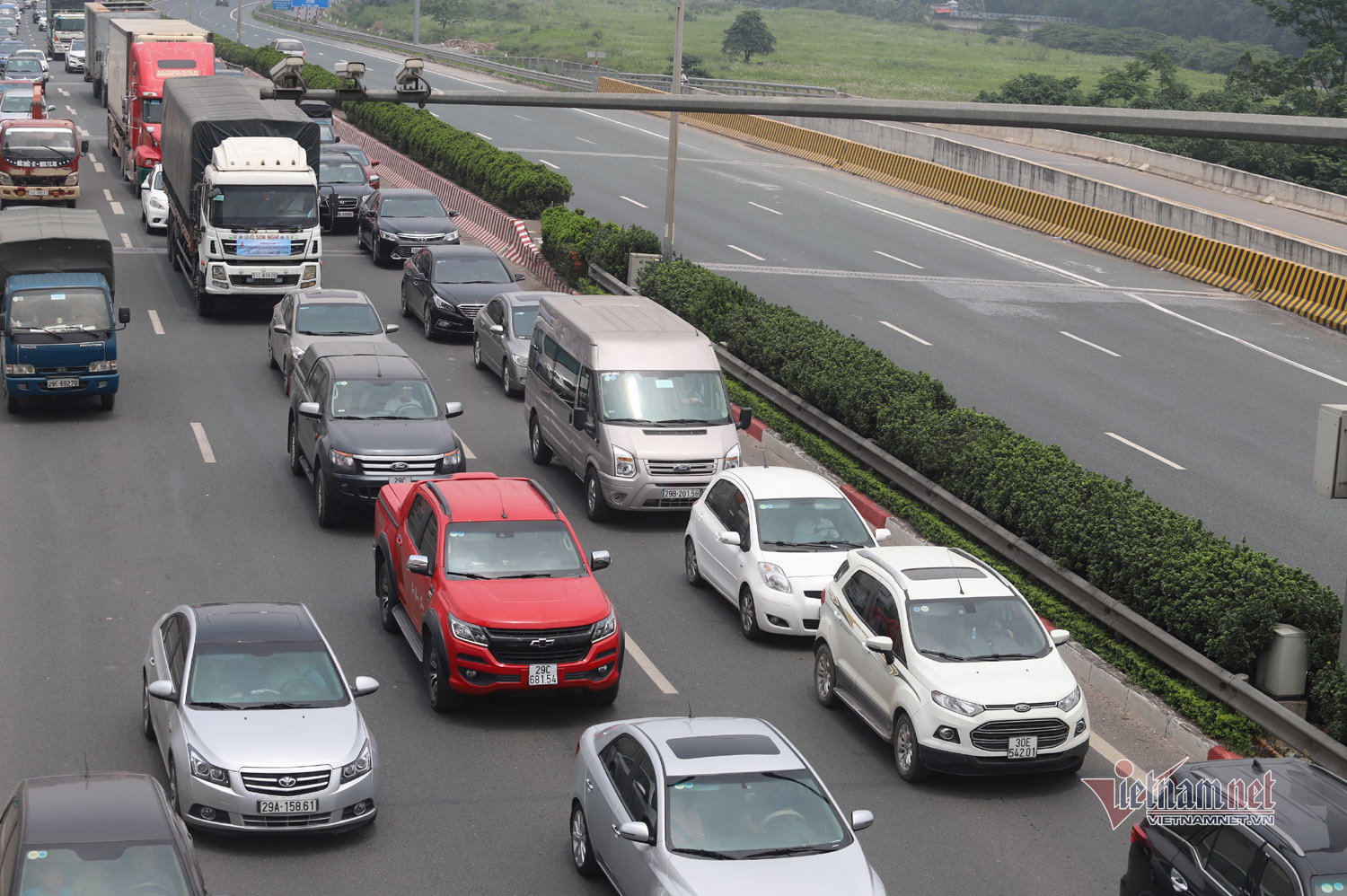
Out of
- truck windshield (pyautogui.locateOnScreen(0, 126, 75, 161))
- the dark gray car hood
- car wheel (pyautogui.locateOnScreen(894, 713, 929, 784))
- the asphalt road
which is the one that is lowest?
the asphalt road

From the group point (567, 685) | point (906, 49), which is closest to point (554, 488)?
point (567, 685)

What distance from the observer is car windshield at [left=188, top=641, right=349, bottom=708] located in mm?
12469

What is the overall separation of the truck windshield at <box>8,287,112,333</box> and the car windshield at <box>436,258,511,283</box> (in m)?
7.78

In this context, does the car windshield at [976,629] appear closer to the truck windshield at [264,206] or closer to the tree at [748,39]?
the truck windshield at [264,206]

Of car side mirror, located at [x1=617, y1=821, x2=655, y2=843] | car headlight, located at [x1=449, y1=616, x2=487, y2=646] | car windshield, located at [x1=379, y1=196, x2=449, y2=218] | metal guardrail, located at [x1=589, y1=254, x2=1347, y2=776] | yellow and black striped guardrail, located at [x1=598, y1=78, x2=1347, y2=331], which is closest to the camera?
car side mirror, located at [x1=617, y1=821, x2=655, y2=843]

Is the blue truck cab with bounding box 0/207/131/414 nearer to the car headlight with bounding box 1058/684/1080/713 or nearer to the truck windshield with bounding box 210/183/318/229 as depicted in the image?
the truck windshield with bounding box 210/183/318/229

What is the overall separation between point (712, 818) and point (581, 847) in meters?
1.57

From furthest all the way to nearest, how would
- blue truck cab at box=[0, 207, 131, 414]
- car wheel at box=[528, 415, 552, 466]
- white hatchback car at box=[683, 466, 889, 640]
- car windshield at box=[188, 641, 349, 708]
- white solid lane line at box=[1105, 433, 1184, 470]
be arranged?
blue truck cab at box=[0, 207, 131, 414] → white solid lane line at box=[1105, 433, 1184, 470] → car wheel at box=[528, 415, 552, 466] → white hatchback car at box=[683, 466, 889, 640] → car windshield at box=[188, 641, 349, 708]

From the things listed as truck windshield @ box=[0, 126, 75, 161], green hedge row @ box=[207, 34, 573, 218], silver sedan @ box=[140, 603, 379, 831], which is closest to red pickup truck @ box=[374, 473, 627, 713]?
silver sedan @ box=[140, 603, 379, 831]

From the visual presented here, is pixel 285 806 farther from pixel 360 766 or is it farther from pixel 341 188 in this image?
pixel 341 188

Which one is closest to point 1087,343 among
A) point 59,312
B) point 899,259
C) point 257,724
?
point 899,259

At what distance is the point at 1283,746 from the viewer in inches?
544

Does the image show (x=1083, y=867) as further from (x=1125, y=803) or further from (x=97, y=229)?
(x=97, y=229)

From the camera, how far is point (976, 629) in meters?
14.3
